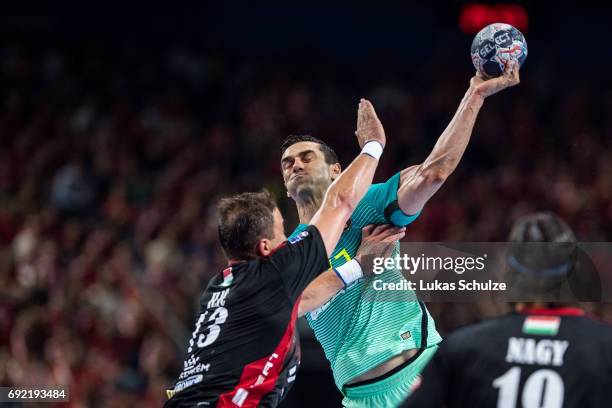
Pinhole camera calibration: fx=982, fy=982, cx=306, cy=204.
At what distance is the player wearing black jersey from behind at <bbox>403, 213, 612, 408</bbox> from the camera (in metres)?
4.26

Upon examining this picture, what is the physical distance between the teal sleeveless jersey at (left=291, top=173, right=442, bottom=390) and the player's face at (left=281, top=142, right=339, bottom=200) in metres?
0.42

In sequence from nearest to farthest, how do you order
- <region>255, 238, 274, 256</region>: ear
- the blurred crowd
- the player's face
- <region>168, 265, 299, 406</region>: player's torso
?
<region>168, 265, 299, 406</region>: player's torso → <region>255, 238, 274, 256</region>: ear → the player's face → the blurred crowd

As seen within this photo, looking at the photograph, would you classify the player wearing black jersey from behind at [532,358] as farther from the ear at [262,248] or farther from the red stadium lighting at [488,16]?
the red stadium lighting at [488,16]

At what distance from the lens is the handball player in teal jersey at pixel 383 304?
6.75 metres

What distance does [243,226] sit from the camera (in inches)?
236

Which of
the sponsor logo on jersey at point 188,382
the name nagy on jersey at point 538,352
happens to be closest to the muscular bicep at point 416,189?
the sponsor logo on jersey at point 188,382

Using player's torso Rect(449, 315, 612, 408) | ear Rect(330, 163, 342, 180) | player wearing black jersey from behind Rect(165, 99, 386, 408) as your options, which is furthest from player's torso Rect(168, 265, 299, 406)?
ear Rect(330, 163, 342, 180)

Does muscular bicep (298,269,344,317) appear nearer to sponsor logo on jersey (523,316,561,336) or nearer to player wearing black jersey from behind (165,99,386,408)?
player wearing black jersey from behind (165,99,386,408)

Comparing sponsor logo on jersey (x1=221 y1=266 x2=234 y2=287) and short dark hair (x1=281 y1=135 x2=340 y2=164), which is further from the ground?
short dark hair (x1=281 y1=135 x2=340 y2=164)

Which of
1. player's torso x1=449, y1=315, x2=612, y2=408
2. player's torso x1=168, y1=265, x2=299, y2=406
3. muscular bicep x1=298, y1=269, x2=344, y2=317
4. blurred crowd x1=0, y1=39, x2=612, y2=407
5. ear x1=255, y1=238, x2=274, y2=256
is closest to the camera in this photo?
player's torso x1=449, y1=315, x2=612, y2=408

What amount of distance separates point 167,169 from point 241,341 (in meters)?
10.6

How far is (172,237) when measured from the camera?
14.0 metres

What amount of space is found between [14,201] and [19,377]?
457 cm

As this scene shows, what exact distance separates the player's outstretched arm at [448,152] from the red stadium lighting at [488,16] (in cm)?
941
